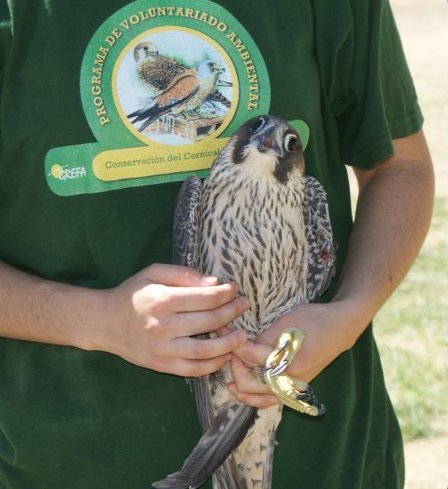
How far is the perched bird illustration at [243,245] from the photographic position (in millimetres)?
2408

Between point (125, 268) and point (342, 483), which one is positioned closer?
point (125, 268)

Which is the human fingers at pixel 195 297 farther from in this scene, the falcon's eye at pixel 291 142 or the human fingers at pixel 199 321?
the falcon's eye at pixel 291 142

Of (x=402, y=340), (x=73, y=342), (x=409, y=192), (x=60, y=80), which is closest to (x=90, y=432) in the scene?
(x=73, y=342)

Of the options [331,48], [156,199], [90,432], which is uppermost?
[331,48]

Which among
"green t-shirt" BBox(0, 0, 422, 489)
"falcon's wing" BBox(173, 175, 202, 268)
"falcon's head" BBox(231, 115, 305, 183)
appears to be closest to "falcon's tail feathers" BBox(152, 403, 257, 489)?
"green t-shirt" BBox(0, 0, 422, 489)

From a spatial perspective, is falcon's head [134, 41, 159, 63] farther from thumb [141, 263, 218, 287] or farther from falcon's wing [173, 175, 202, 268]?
thumb [141, 263, 218, 287]

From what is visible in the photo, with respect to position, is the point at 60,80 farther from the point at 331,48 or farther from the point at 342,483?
the point at 342,483

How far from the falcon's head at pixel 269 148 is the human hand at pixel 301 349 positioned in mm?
336

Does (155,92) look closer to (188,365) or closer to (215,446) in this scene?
(188,365)

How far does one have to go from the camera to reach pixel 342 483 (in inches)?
109

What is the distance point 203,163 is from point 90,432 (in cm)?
73

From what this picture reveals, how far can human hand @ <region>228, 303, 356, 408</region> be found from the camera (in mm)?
2338

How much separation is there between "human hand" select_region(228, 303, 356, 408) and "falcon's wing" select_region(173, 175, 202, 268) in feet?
0.83

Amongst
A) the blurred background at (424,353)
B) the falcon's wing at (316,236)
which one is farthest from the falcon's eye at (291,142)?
the blurred background at (424,353)
